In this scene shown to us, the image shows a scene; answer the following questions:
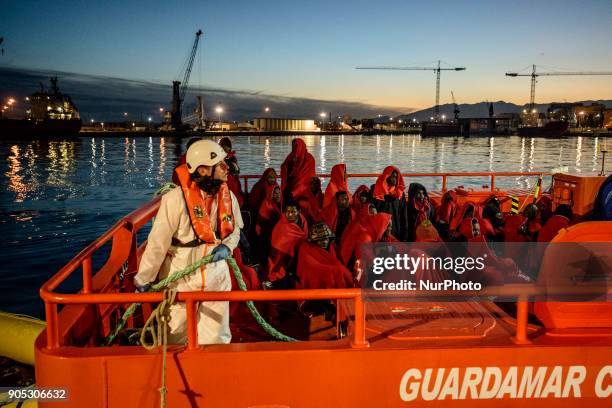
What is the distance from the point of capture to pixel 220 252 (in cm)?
325

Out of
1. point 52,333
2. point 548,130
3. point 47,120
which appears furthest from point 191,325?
point 548,130

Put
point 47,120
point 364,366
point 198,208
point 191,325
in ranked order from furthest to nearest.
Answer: point 47,120 → point 198,208 → point 364,366 → point 191,325

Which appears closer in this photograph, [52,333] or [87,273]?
[52,333]

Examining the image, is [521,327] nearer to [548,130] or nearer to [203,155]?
[203,155]

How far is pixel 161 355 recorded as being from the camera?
2.96 m

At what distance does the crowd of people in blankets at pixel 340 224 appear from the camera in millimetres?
4906

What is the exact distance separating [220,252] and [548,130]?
553ft

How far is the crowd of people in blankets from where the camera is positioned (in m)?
4.91

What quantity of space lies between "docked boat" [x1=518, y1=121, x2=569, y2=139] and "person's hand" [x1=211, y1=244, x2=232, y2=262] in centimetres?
16252

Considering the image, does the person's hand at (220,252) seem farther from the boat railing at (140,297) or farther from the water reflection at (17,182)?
the water reflection at (17,182)

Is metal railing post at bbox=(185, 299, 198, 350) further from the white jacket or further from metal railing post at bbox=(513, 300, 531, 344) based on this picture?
metal railing post at bbox=(513, 300, 531, 344)

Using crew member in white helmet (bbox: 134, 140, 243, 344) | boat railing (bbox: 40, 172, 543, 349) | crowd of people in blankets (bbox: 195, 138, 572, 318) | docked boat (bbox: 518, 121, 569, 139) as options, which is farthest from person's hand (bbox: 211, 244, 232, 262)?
docked boat (bbox: 518, 121, 569, 139)

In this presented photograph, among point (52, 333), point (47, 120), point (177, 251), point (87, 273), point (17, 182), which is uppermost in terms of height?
point (47, 120)

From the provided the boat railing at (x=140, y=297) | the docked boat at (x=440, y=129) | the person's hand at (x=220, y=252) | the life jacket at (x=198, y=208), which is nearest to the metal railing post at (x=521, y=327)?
the boat railing at (x=140, y=297)
